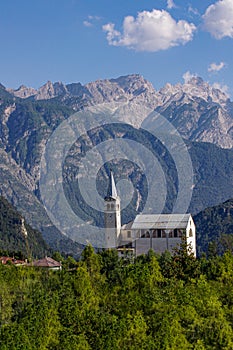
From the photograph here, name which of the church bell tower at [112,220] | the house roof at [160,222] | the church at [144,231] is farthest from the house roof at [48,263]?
the house roof at [160,222]

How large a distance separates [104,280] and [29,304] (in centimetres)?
1786

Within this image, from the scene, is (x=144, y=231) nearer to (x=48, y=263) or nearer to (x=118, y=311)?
(x=48, y=263)

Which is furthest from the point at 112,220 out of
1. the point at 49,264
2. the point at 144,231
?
the point at 49,264

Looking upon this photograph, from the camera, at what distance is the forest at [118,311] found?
43812mm

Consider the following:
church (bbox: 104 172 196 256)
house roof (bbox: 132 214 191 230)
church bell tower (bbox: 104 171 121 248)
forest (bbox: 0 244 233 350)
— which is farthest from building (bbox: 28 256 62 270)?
forest (bbox: 0 244 233 350)

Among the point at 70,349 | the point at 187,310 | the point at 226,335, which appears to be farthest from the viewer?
the point at 187,310

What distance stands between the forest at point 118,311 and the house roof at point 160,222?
35.5 metres

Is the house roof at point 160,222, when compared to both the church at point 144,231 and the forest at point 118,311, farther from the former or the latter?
the forest at point 118,311

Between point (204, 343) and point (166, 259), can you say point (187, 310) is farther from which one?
point (166, 259)

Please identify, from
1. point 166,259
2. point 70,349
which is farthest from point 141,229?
point 70,349

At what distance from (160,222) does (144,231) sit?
10.7 ft

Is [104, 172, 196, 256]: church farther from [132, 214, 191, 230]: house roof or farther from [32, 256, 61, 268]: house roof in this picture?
[32, 256, 61, 268]: house roof

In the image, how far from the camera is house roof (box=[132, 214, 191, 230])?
110m

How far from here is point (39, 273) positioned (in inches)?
3105
